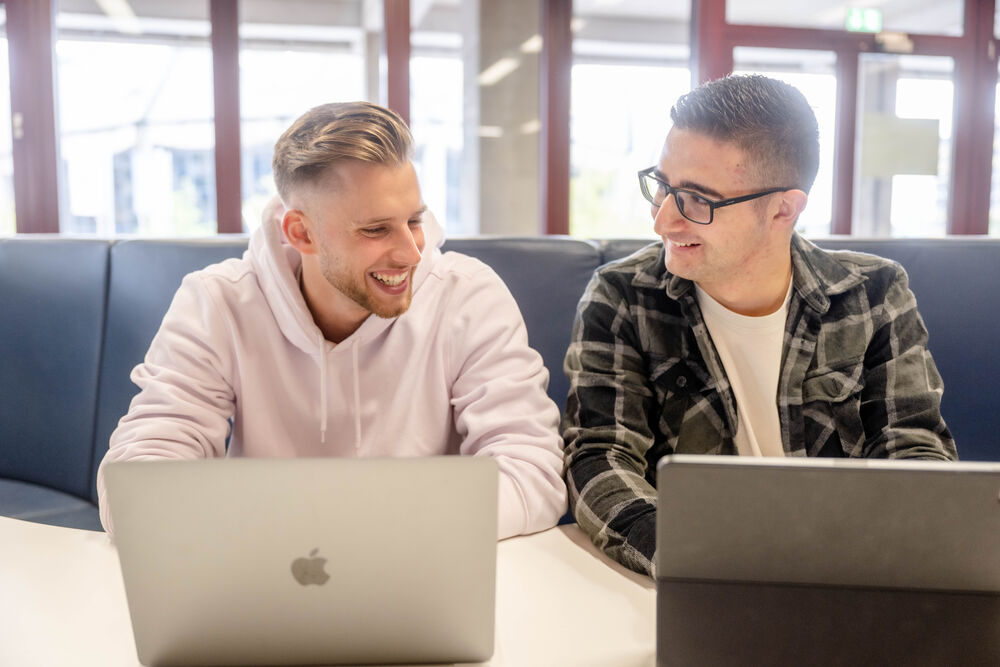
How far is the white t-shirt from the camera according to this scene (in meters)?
1.43

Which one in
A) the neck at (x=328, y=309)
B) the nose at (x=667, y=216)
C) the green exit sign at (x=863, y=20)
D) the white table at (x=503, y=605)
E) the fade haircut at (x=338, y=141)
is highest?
the green exit sign at (x=863, y=20)

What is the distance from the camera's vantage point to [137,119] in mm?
4969

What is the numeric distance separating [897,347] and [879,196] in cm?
431

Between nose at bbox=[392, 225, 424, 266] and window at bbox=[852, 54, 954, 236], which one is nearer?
nose at bbox=[392, 225, 424, 266]

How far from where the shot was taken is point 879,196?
5.26 m

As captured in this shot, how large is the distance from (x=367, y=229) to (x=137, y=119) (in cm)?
419

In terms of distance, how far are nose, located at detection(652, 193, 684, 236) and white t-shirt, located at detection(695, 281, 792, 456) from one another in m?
0.14

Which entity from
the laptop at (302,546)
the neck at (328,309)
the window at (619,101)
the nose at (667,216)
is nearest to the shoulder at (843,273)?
the nose at (667,216)

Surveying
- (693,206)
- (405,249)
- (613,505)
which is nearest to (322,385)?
(405,249)

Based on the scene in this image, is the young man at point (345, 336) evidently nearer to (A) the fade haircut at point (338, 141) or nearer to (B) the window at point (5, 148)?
(A) the fade haircut at point (338, 141)

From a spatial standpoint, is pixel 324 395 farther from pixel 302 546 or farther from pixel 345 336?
pixel 302 546

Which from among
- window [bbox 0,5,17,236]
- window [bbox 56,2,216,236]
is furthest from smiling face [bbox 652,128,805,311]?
window [bbox 0,5,17,236]

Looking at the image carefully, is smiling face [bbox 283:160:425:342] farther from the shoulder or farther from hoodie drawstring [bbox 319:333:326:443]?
the shoulder

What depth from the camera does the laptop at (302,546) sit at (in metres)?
0.67
